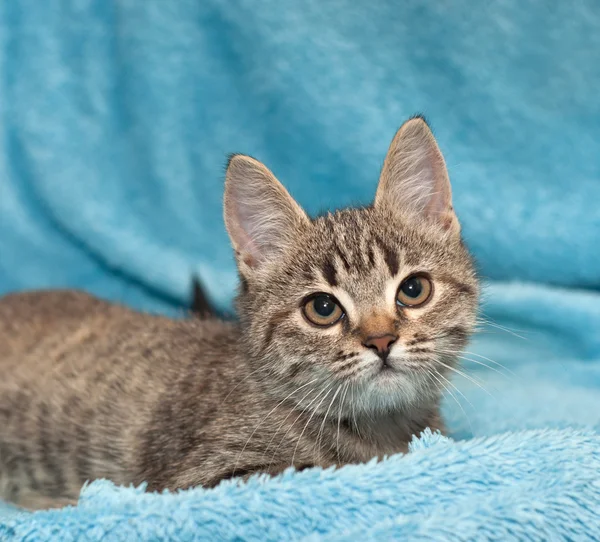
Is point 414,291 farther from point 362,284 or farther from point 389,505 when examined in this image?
point 389,505

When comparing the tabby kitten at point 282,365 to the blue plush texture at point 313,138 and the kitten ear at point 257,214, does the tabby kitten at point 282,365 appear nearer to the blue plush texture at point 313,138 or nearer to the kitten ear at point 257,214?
the kitten ear at point 257,214

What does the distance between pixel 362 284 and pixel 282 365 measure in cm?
26

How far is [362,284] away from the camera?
5.41 ft

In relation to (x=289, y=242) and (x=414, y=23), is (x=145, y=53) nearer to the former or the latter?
(x=414, y=23)

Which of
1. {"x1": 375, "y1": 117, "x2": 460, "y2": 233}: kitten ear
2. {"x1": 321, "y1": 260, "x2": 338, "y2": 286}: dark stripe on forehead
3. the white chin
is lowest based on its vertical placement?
the white chin

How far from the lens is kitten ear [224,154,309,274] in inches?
71.2

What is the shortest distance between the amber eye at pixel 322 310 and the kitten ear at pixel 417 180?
1.12ft

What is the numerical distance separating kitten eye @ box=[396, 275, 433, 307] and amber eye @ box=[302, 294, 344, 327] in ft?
0.47

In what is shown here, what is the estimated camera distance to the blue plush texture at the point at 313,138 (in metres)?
2.55

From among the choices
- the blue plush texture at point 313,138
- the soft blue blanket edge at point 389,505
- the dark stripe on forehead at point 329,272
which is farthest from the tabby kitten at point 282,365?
the blue plush texture at point 313,138

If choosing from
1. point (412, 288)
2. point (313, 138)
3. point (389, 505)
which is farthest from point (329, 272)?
point (313, 138)

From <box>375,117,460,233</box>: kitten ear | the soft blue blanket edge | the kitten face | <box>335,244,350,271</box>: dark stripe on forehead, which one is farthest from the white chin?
<box>375,117,460,233</box>: kitten ear

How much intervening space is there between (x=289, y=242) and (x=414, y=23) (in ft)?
4.02

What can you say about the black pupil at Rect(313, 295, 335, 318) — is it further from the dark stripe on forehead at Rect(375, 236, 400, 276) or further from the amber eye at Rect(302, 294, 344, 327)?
the dark stripe on forehead at Rect(375, 236, 400, 276)
